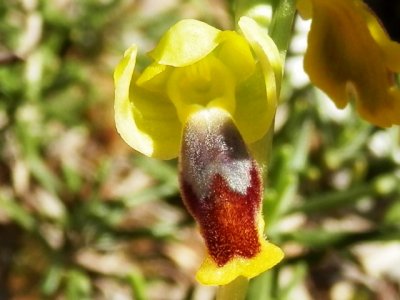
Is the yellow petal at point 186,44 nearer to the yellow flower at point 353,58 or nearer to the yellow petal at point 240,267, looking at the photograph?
the yellow flower at point 353,58

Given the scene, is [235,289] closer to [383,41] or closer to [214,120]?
[214,120]

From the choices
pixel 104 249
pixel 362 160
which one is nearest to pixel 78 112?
pixel 104 249

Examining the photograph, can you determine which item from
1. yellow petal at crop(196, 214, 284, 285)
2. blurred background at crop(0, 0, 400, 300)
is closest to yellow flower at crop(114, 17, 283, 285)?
yellow petal at crop(196, 214, 284, 285)

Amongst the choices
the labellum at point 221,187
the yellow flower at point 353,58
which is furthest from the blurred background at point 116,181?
the labellum at point 221,187

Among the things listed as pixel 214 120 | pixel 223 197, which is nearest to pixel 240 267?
pixel 223 197

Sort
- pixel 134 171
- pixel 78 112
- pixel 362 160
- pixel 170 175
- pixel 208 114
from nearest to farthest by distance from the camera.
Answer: pixel 208 114
pixel 170 175
pixel 362 160
pixel 78 112
pixel 134 171

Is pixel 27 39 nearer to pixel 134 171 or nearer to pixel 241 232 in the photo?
→ pixel 134 171
